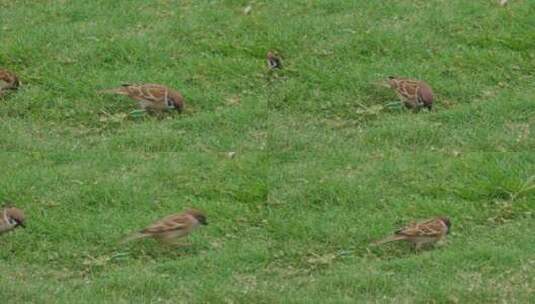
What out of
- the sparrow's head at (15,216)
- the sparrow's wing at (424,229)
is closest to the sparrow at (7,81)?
the sparrow's head at (15,216)

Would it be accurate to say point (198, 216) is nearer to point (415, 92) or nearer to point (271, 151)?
point (271, 151)

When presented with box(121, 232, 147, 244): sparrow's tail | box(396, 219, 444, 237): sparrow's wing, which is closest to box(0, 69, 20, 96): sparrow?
box(121, 232, 147, 244): sparrow's tail

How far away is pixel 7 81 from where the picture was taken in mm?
12680

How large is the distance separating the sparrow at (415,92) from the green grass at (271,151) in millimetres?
130

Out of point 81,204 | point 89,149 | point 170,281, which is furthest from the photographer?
point 89,149

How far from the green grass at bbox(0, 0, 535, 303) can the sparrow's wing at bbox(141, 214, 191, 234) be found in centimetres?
21

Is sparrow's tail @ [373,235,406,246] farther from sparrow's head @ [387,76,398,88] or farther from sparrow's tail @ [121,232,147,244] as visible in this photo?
sparrow's head @ [387,76,398,88]

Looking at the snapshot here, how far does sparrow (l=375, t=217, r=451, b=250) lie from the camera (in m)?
10.5

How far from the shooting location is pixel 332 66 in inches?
518

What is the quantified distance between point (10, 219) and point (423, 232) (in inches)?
124

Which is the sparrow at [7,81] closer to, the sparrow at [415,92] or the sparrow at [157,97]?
the sparrow at [157,97]

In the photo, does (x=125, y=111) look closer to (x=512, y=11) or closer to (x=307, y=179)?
(x=307, y=179)

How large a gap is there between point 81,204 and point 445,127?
3360mm

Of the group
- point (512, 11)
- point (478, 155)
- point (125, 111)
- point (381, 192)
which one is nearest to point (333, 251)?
point (381, 192)
